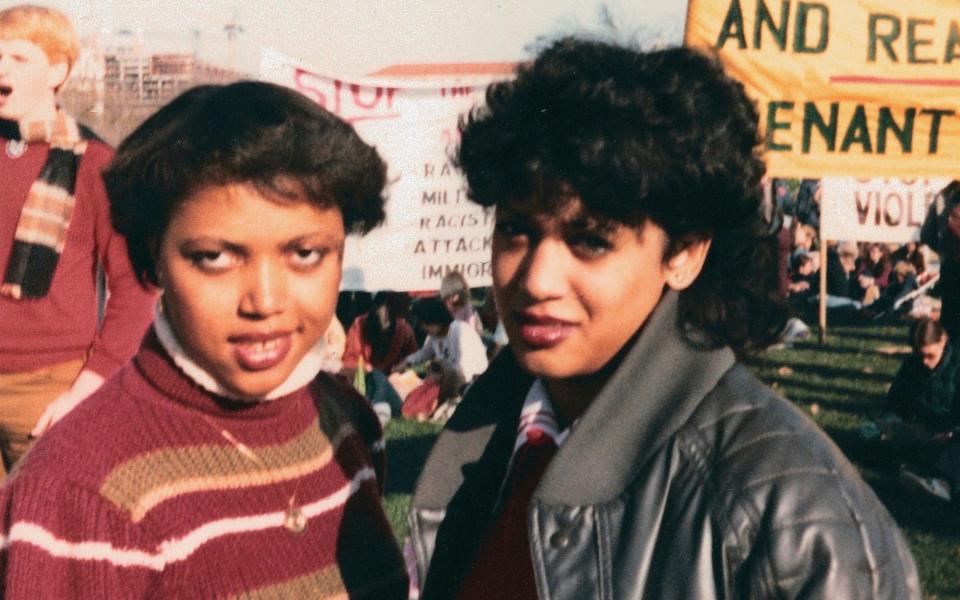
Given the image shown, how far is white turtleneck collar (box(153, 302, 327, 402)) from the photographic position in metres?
2.03

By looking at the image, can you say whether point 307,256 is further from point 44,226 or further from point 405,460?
point 405,460

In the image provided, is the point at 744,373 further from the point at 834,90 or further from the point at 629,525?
the point at 834,90

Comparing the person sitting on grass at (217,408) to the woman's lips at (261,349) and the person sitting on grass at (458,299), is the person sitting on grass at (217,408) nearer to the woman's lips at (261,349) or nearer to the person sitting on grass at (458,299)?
the woman's lips at (261,349)

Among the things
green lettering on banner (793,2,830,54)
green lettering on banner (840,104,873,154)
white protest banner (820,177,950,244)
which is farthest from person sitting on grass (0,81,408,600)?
white protest banner (820,177,950,244)

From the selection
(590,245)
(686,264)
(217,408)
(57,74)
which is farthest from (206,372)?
(57,74)

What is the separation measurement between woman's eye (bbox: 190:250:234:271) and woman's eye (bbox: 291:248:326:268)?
0.12 meters

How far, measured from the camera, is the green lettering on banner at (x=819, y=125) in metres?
5.73

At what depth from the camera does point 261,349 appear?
81.0 inches

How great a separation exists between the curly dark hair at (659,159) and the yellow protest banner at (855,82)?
3.55 meters

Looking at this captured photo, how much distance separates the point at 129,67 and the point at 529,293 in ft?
93.3

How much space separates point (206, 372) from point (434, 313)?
8625 mm

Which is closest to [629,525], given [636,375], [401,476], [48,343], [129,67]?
[636,375]

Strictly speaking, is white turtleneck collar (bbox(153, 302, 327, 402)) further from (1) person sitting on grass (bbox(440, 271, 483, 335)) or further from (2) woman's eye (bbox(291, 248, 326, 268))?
(1) person sitting on grass (bbox(440, 271, 483, 335))

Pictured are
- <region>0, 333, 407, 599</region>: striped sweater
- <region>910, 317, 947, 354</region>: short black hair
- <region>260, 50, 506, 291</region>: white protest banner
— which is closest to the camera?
<region>0, 333, 407, 599</region>: striped sweater
